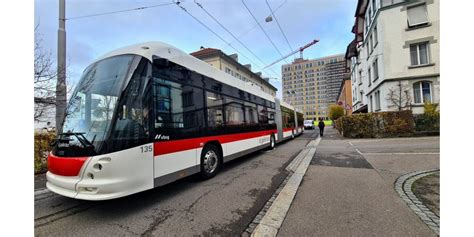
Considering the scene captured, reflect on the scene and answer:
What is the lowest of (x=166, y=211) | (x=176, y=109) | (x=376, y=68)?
(x=166, y=211)

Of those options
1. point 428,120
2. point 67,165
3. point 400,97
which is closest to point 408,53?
point 400,97

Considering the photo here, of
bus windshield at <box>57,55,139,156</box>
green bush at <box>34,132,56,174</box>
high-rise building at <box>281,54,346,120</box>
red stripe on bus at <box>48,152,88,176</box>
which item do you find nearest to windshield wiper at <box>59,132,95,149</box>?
bus windshield at <box>57,55,139,156</box>

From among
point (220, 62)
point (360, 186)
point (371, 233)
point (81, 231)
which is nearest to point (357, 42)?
point (220, 62)

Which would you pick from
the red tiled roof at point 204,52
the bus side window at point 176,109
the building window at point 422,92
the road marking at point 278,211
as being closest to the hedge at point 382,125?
the building window at point 422,92

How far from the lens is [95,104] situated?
3584 mm

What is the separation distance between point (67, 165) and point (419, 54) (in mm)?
22354

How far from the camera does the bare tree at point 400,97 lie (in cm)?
1616

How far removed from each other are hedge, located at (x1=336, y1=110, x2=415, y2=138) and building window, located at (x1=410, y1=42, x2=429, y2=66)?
17.7 feet

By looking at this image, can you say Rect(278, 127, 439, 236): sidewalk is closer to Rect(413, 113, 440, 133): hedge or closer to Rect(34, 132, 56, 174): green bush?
Rect(34, 132, 56, 174): green bush

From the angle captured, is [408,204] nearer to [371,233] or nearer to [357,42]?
[371,233]

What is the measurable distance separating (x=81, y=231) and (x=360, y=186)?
5.15 metres

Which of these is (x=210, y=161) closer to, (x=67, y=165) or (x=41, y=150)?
(x=67, y=165)

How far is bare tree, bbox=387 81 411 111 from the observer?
16.2 meters

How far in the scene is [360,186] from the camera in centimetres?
455
